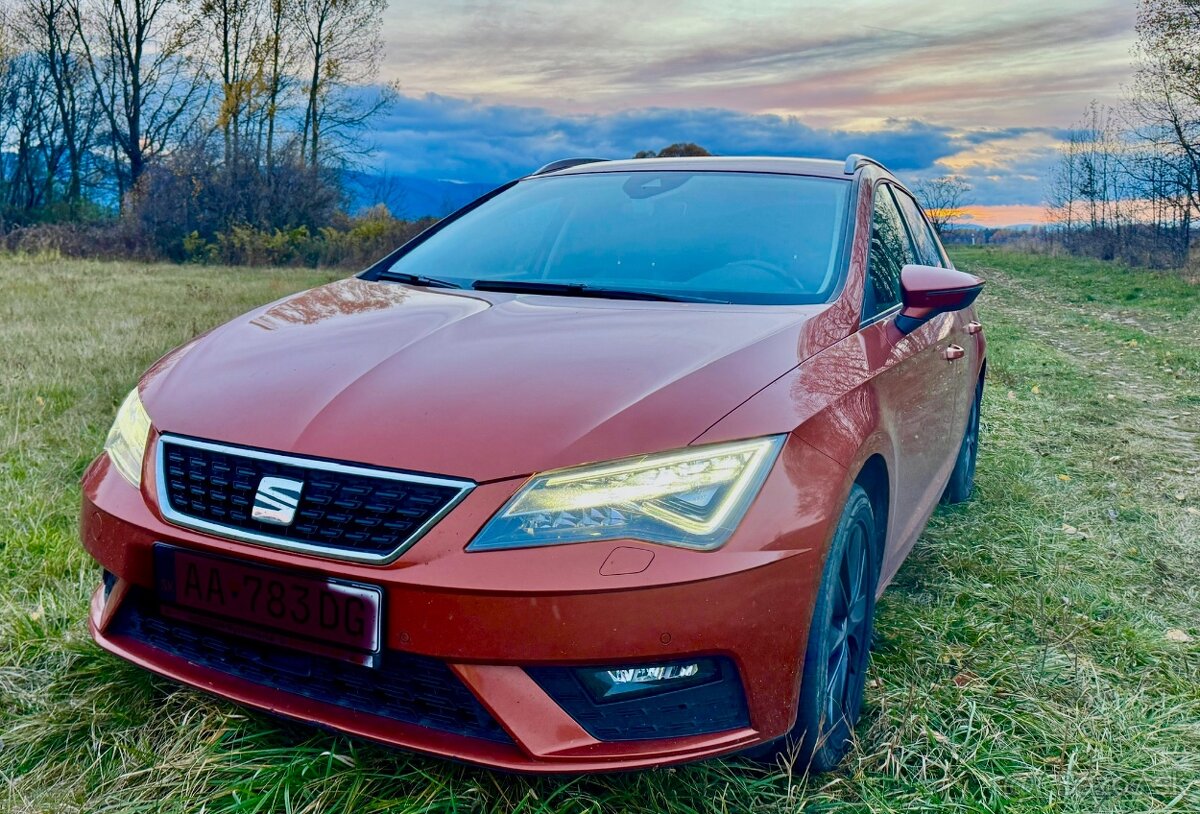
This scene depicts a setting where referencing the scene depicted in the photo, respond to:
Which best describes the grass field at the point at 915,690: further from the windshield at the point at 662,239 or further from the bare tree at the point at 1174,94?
the bare tree at the point at 1174,94

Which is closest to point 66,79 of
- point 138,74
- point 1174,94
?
point 138,74

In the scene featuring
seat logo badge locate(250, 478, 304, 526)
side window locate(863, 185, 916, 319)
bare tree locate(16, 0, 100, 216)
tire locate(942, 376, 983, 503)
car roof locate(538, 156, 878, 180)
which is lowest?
tire locate(942, 376, 983, 503)

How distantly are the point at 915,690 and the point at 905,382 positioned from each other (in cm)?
85

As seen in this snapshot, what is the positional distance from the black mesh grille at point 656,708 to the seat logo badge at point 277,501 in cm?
54

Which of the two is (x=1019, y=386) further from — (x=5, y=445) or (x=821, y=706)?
(x=5, y=445)

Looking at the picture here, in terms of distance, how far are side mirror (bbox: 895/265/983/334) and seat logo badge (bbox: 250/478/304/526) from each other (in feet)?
5.79

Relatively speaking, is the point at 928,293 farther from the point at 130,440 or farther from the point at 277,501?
the point at 130,440

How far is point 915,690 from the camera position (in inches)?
98.5

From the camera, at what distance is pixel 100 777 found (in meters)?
2.04

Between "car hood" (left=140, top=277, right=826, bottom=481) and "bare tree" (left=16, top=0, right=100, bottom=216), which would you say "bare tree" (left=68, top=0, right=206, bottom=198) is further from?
"car hood" (left=140, top=277, right=826, bottom=481)

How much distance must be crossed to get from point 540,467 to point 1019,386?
7237 millimetres

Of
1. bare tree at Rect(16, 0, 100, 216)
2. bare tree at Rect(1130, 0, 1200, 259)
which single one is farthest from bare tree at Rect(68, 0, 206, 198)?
bare tree at Rect(1130, 0, 1200, 259)

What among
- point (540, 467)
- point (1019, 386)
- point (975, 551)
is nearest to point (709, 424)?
point (540, 467)

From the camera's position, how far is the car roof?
127 inches
